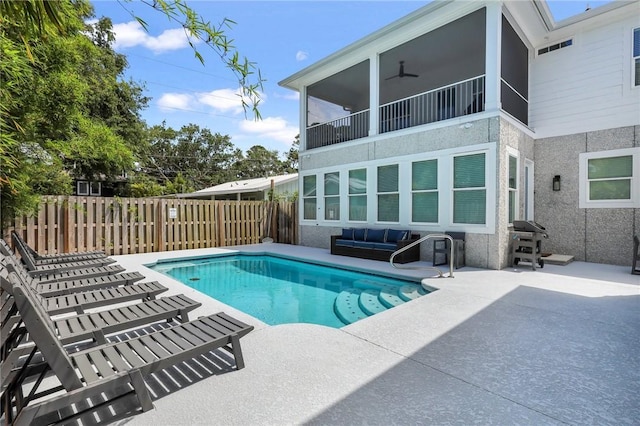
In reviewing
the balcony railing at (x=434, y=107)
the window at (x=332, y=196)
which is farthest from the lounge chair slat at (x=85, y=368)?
the window at (x=332, y=196)

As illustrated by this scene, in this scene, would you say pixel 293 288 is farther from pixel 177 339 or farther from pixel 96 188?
pixel 96 188

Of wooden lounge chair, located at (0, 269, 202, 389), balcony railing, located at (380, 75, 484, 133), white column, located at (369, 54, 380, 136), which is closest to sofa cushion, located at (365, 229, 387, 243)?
white column, located at (369, 54, 380, 136)

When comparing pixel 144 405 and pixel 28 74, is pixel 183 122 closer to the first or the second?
pixel 28 74

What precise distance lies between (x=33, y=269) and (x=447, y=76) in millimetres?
12967

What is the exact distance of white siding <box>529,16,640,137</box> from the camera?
786cm

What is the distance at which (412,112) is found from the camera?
9.68 meters

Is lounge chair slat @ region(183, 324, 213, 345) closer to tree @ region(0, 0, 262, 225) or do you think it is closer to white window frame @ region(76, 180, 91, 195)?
tree @ region(0, 0, 262, 225)

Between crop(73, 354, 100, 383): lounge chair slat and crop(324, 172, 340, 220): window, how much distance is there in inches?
369

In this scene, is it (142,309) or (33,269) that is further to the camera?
(33,269)

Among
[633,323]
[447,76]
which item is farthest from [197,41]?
[447,76]

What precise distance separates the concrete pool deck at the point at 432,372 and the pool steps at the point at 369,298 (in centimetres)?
96

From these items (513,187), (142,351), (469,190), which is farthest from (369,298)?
(513,187)

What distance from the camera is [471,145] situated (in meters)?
7.84

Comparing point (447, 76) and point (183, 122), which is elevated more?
point (183, 122)
